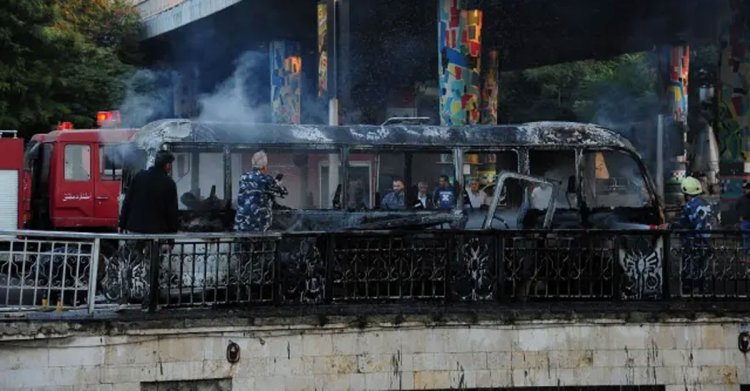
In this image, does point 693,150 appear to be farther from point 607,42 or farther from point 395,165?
point 395,165

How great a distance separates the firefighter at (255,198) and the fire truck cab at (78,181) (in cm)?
686

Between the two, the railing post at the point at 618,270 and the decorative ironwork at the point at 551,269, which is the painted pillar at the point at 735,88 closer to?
the railing post at the point at 618,270

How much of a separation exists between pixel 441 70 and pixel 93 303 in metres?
16.7

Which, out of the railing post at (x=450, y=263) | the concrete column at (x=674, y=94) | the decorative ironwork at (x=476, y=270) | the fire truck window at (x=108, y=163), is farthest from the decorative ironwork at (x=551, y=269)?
the concrete column at (x=674, y=94)

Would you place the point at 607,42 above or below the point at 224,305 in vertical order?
above

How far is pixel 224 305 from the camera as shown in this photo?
30.8ft

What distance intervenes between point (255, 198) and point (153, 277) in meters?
1.96

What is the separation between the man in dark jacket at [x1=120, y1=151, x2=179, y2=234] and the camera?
10047 millimetres

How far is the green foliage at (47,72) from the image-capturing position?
23484mm

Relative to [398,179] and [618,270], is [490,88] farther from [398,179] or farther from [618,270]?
[618,270]

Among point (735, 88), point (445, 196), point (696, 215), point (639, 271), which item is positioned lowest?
point (639, 271)

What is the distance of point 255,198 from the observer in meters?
10.8

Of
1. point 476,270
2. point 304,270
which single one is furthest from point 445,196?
point 304,270

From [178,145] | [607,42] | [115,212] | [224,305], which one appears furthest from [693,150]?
[224,305]
